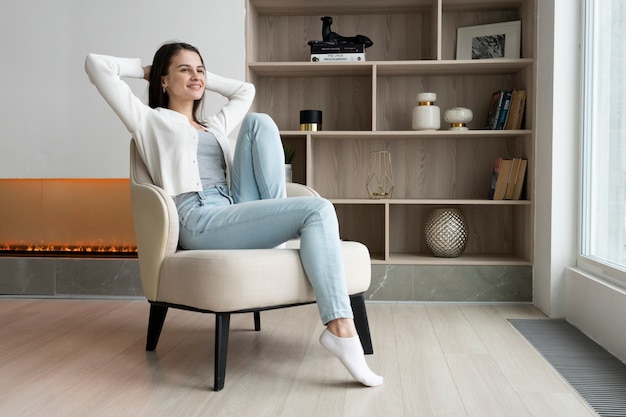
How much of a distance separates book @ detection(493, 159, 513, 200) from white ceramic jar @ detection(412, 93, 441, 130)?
40 centimetres

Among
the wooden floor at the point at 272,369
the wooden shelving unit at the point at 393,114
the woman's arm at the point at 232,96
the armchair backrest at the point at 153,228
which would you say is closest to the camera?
A: the wooden floor at the point at 272,369

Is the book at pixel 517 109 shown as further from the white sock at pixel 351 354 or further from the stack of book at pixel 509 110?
the white sock at pixel 351 354

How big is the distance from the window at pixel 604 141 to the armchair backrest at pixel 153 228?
65.6 inches

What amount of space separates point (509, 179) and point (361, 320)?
151 centimetres

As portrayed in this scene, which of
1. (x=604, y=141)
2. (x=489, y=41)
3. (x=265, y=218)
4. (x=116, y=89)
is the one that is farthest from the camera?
(x=489, y=41)

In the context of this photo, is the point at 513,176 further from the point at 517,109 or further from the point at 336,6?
the point at 336,6

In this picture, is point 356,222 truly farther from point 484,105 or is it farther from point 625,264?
point 625,264

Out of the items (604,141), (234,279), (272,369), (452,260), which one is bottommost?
(272,369)

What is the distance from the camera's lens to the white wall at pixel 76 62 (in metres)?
3.51

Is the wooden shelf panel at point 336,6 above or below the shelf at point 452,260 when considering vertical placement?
above

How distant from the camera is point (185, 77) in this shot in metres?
2.59

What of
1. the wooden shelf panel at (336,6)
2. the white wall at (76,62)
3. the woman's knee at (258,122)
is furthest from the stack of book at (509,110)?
the woman's knee at (258,122)

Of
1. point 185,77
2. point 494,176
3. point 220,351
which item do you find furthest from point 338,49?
point 220,351

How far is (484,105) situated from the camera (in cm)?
384
